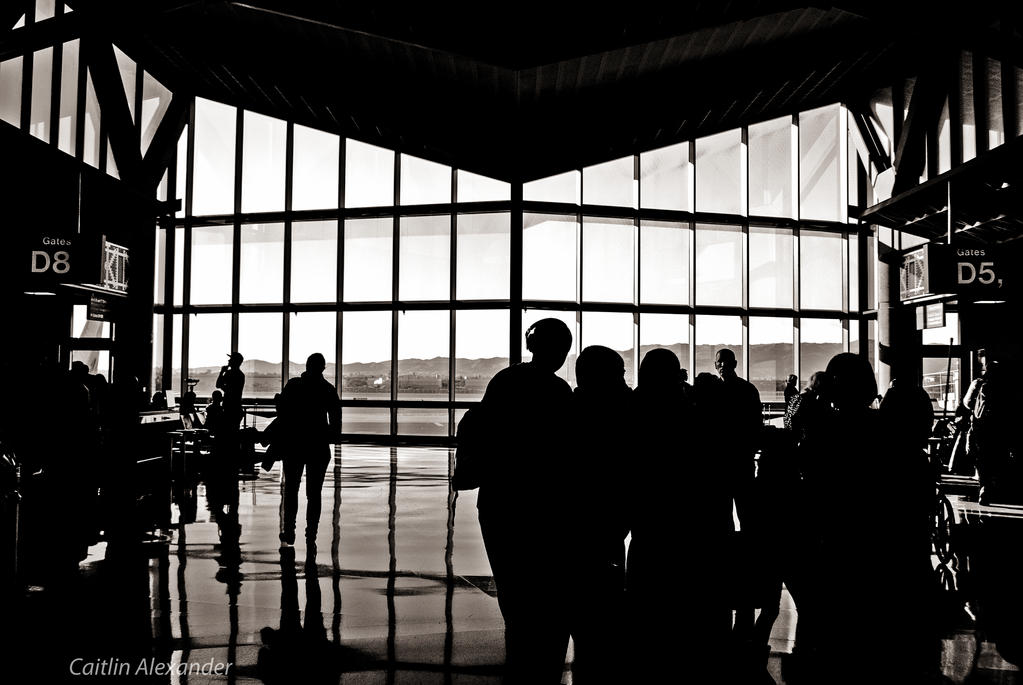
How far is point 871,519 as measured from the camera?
312 centimetres

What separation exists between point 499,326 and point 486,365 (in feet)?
3.01

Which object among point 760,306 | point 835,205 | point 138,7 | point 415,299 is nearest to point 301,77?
point 138,7

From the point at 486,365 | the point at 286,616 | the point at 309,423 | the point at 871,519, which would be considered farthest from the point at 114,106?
the point at 871,519

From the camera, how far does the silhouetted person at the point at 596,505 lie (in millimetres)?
2713

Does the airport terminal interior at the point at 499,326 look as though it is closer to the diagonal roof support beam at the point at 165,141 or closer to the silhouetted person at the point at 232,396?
the silhouetted person at the point at 232,396

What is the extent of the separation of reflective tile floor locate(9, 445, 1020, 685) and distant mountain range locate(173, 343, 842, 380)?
10260mm

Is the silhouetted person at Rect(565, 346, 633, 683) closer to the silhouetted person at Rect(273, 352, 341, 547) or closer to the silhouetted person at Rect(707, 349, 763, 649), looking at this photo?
the silhouetted person at Rect(707, 349, 763, 649)

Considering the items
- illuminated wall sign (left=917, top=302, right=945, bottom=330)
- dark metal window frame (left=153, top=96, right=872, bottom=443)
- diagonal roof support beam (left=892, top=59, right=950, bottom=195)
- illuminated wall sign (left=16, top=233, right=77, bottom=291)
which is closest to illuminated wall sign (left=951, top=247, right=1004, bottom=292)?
illuminated wall sign (left=917, top=302, right=945, bottom=330)

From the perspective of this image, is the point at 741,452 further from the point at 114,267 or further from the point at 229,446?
the point at 114,267

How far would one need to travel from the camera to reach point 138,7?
1216cm

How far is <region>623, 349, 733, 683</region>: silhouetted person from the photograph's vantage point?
10.4 ft

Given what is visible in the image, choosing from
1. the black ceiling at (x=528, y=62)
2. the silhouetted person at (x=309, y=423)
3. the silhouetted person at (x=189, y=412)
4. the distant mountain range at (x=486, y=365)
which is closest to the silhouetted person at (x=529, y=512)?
the silhouetted person at (x=309, y=423)

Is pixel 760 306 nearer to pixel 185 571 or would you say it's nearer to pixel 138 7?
pixel 138 7

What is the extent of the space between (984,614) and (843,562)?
277cm
